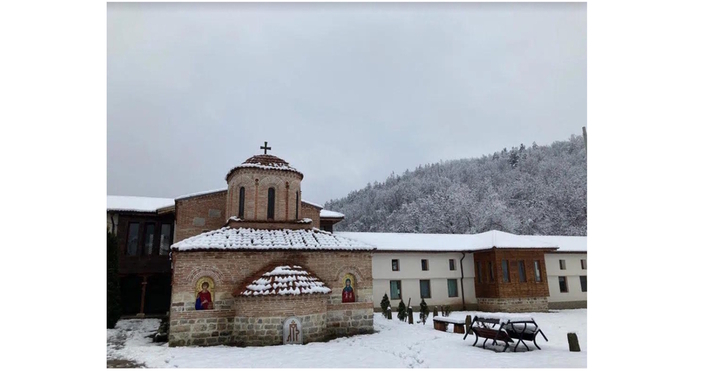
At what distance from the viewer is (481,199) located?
36.0 m

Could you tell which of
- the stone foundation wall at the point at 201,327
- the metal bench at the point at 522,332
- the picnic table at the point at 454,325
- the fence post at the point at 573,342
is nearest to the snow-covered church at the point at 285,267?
the stone foundation wall at the point at 201,327

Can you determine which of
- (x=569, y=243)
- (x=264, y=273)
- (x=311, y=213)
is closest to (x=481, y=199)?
(x=569, y=243)

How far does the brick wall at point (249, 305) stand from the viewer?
9.44 meters

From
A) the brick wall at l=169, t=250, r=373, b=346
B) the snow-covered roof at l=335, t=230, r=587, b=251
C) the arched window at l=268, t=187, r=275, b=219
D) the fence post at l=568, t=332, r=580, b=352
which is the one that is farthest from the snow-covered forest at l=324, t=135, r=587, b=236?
the arched window at l=268, t=187, r=275, b=219

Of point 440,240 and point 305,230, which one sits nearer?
point 305,230

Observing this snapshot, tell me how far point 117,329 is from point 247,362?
759cm

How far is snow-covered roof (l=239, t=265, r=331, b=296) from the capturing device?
949 cm

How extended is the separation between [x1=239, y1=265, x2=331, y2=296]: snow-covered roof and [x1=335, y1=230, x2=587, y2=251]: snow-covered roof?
24.7 ft

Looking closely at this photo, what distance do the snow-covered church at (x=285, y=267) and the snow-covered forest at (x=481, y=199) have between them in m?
4.52

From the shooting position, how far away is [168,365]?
25.3 feet

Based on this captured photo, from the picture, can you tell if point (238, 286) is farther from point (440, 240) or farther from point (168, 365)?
point (440, 240)

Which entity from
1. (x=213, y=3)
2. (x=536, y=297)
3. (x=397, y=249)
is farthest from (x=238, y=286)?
(x=536, y=297)

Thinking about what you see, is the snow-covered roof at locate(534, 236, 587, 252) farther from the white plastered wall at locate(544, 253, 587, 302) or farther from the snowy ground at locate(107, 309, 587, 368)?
the snowy ground at locate(107, 309, 587, 368)

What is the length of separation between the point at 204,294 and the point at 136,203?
8.87m
